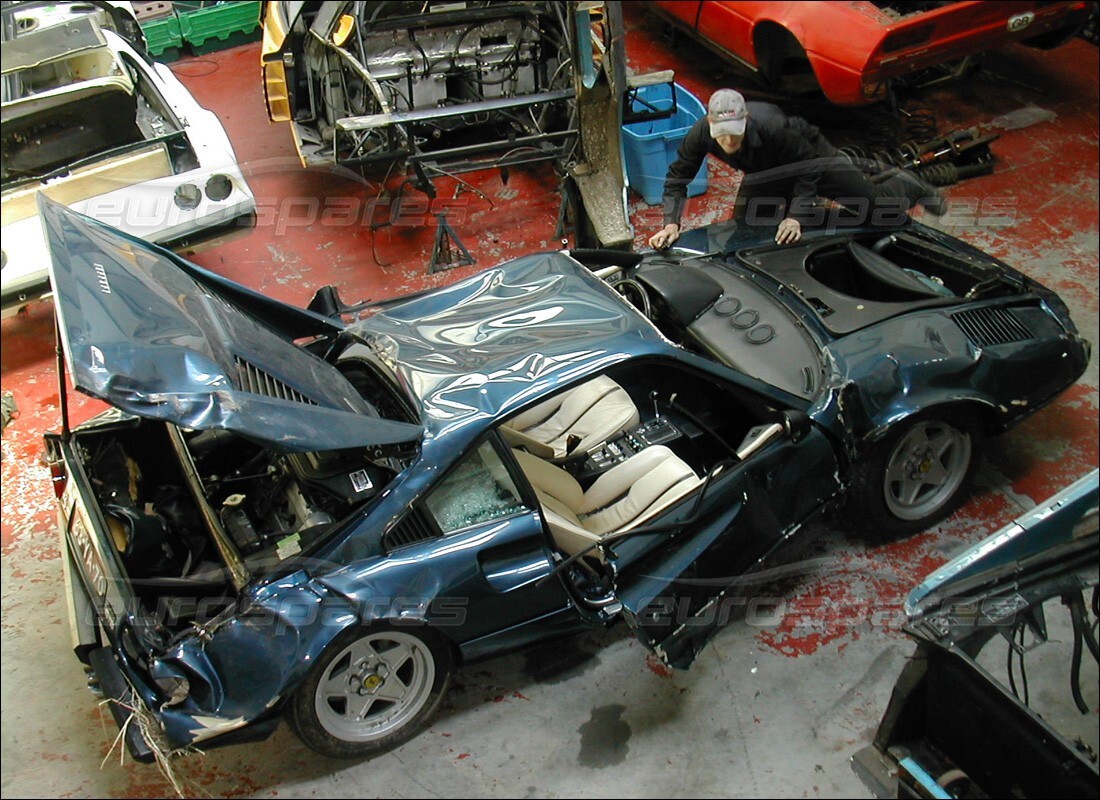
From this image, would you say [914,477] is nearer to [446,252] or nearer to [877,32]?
[446,252]

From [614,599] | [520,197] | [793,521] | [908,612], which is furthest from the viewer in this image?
[520,197]

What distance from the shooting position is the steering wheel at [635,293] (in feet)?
12.6

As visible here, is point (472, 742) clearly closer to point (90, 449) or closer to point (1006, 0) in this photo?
point (90, 449)

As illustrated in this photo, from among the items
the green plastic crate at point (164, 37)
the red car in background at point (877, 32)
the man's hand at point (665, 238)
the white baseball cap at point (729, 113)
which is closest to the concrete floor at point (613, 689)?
the red car in background at point (877, 32)

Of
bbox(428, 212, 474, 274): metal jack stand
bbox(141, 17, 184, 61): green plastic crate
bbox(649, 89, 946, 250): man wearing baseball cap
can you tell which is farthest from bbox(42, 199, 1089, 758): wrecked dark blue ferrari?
bbox(141, 17, 184, 61): green plastic crate

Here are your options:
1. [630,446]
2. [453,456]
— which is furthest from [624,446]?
[453,456]

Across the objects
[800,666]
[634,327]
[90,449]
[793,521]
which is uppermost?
[634,327]

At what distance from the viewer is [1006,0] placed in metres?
5.93

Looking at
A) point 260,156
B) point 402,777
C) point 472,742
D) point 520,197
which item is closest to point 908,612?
point 472,742

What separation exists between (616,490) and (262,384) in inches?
54.3

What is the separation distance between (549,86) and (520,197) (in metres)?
0.74

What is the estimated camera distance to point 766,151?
4.62 meters

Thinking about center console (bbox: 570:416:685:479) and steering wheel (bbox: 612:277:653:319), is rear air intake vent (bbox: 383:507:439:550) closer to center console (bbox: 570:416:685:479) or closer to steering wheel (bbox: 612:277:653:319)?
center console (bbox: 570:416:685:479)

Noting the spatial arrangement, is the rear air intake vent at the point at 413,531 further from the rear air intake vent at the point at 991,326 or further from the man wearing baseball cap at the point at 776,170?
the rear air intake vent at the point at 991,326
